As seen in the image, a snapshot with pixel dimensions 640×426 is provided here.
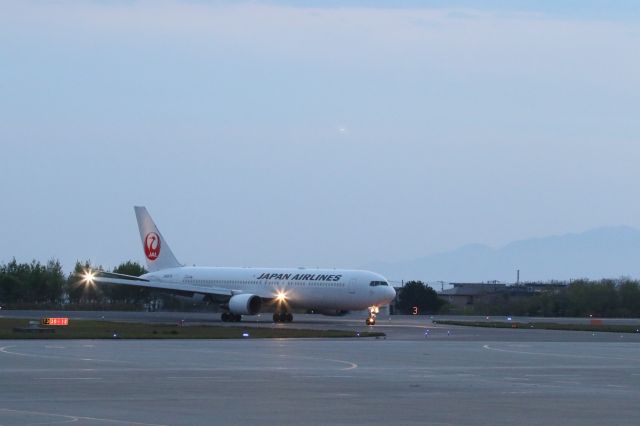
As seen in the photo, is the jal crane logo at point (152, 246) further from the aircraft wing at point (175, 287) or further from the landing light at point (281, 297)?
the landing light at point (281, 297)

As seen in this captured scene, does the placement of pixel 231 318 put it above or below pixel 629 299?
below

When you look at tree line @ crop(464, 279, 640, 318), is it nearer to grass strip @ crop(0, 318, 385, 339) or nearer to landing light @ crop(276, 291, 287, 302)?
landing light @ crop(276, 291, 287, 302)

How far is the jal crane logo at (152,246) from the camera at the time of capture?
90.7 metres

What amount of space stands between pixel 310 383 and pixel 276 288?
54071mm

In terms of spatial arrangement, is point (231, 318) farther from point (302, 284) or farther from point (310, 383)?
point (310, 383)

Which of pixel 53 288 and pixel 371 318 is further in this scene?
pixel 53 288

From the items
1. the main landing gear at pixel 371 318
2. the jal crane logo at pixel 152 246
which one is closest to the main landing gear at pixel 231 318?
the main landing gear at pixel 371 318

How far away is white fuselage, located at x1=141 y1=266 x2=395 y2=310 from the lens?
3071 inches

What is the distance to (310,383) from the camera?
2725 centimetres

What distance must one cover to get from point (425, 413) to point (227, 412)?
10.7 ft

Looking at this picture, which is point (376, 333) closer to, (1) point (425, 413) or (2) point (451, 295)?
(1) point (425, 413)

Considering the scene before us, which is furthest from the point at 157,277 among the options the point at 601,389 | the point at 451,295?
the point at 451,295

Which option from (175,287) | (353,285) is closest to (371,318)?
(353,285)

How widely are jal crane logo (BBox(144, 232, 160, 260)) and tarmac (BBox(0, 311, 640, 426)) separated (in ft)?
147
